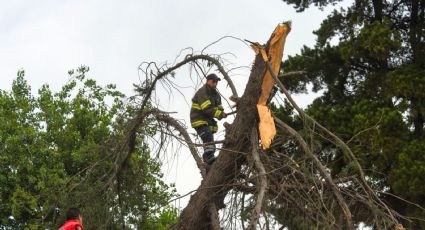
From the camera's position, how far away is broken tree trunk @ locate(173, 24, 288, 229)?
6.87 m

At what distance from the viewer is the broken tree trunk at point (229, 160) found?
687 centimetres

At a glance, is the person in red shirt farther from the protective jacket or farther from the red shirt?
the protective jacket

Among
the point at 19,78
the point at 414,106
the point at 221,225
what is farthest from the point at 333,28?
the point at 221,225

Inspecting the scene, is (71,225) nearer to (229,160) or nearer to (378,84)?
(229,160)

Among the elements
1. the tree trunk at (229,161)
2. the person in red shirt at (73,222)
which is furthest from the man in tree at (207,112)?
the person in red shirt at (73,222)

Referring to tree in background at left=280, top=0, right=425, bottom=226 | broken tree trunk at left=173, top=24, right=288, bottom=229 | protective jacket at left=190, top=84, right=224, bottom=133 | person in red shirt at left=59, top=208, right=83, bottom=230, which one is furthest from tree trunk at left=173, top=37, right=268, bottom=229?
tree in background at left=280, top=0, right=425, bottom=226

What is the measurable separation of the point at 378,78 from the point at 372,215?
1038 cm

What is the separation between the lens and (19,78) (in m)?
23.7

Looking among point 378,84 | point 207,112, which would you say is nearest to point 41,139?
point 378,84

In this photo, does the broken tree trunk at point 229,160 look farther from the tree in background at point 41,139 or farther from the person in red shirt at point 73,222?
the tree in background at point 41,139

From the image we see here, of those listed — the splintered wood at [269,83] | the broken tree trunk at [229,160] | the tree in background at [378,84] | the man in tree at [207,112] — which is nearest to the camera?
the splintered wood at [269,83]

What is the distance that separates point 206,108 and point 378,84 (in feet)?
31.7

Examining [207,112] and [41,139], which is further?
[41,139]

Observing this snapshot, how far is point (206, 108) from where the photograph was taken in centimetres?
774
